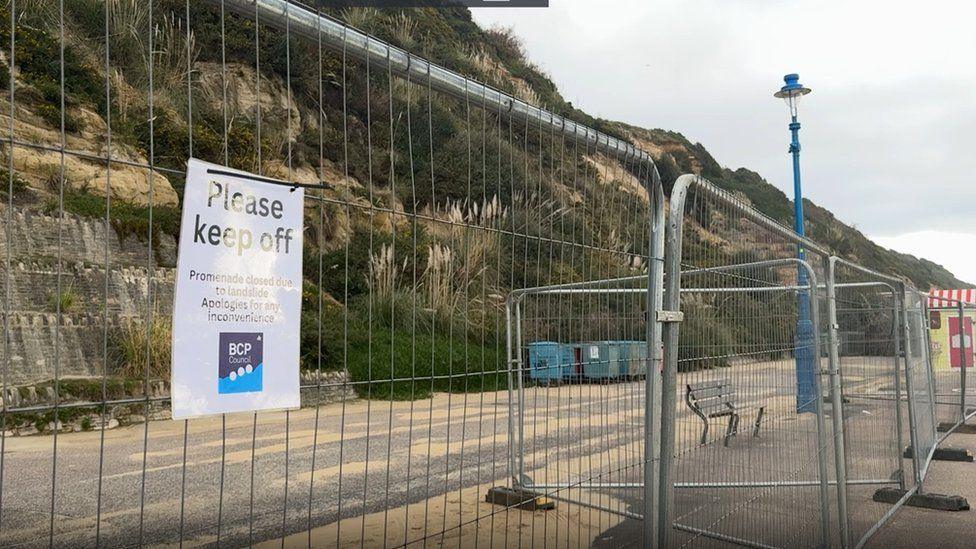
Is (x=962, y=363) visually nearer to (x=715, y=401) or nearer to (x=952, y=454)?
(x=952, y=454)

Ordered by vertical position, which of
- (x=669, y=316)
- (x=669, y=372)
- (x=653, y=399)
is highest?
(x=669, y=316)

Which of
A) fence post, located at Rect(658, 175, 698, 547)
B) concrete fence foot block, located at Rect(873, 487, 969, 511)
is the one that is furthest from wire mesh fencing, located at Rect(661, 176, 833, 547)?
concrete fence foot block, located at Rect(873, 487, 969, 511)

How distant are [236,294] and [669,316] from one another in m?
2.20

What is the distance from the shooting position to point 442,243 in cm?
450

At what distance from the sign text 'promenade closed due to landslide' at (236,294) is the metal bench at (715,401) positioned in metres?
2.77

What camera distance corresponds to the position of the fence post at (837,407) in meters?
5.70

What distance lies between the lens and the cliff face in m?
3.26

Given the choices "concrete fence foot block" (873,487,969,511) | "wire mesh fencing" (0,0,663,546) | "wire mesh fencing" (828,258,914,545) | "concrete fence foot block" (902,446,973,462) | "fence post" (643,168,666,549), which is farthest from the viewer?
"concrete fence foot block" (902,446,973,462)

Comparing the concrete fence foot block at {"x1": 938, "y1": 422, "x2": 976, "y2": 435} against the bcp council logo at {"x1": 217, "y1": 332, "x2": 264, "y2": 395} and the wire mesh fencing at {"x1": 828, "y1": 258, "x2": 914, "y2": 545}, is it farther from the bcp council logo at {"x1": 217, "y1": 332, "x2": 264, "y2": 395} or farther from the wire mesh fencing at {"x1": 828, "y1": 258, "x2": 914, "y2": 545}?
the bcp council logo at {"x1": 217, "y1": 332, "x2": 264, "y2": 395}

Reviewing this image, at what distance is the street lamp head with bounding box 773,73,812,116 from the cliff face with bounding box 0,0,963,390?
7310mm

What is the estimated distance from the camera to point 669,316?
3951mm

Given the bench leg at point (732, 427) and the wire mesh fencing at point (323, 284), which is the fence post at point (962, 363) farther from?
the bench leg at point (732, 427)

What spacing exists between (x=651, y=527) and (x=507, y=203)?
1.57 m

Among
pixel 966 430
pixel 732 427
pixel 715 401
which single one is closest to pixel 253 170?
pixel 715 401
